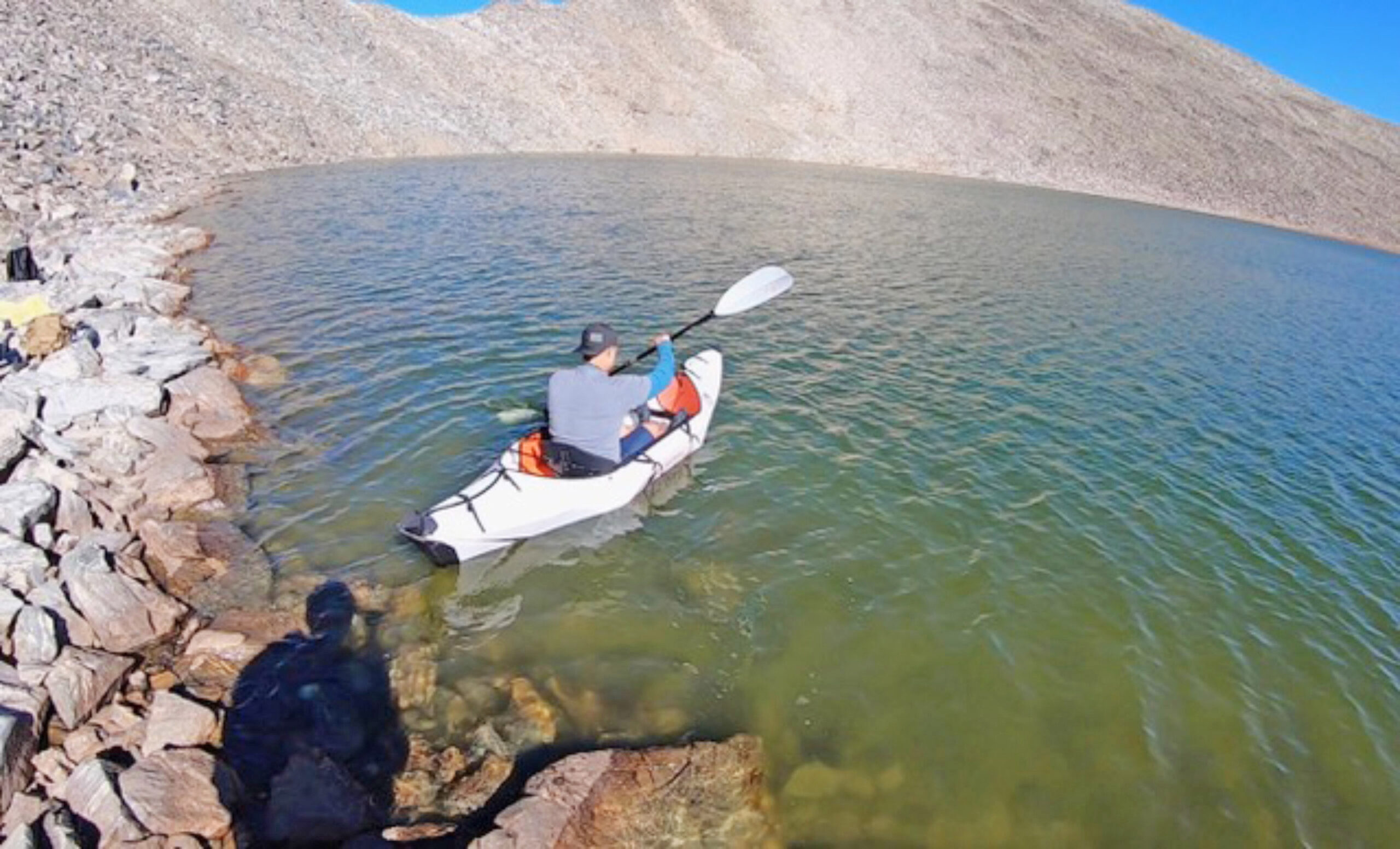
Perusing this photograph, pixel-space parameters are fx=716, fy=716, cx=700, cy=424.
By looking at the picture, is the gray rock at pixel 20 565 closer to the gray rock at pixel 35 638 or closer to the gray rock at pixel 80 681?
the gray rock at pixel 35 638

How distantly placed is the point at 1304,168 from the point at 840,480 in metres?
93.9

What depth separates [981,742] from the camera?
702 centimetres

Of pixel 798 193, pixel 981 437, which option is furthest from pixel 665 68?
pixel 981 437

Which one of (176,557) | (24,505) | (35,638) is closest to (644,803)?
(35,638)

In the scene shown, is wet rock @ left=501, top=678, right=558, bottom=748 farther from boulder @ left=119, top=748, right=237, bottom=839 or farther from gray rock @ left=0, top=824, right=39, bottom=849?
gray rock @ left=0, top=824, right=39, bottom=849

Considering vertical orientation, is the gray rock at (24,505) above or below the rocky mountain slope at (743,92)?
below

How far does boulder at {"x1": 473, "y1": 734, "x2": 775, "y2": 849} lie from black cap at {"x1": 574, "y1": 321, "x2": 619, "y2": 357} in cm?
469

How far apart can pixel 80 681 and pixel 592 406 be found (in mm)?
5535

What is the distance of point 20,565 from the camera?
698 centimetres

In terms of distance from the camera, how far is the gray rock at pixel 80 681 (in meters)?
5.79

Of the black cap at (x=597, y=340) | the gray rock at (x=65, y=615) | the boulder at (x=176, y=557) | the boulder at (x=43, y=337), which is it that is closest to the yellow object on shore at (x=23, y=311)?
the boulder at (x=43, y=337)

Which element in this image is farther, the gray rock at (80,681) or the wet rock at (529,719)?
the wet rock at (529,719)

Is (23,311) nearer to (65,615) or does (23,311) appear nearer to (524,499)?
(65,615)

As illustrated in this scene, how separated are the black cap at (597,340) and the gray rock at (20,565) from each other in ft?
19.2
